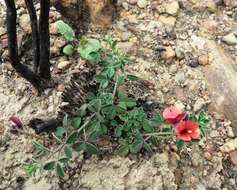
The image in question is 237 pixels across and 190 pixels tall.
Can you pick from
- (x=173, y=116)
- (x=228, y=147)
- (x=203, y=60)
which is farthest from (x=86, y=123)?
(x=203, y=60)

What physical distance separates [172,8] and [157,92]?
1.70ft

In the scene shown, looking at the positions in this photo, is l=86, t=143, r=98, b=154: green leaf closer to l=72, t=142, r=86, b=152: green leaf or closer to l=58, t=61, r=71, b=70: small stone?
l=72, t=142, r=86, b=152: green leaf

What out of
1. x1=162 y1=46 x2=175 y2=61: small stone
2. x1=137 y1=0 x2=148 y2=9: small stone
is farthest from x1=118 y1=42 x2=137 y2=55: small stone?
x1=137 y1=0 x2=148 y2=9: small stone

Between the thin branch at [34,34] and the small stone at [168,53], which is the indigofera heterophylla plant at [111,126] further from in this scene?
the small stone at [168,53]

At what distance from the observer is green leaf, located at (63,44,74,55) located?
6.93 feet

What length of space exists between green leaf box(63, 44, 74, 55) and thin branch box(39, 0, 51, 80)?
169 mm

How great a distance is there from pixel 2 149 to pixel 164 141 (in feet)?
2.11

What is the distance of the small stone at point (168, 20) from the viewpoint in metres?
2.34

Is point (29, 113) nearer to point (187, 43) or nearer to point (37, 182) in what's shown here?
point (37, 182)

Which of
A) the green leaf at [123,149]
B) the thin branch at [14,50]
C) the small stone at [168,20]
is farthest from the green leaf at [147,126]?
the small stone at [168,20]

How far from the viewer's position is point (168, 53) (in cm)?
222

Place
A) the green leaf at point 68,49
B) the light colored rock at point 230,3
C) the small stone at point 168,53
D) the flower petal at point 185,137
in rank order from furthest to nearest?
the light colored rock at point 230,3
the small stone at point 168,53
the green leaf at point 68,49
the flower petal at point 185,137

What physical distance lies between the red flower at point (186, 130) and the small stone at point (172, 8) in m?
0.92

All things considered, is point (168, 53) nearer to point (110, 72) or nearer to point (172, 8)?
point (172, 8)
